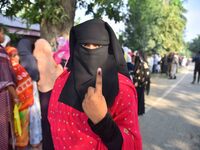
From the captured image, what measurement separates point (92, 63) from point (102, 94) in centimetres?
19

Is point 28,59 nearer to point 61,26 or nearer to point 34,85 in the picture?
point 34,85

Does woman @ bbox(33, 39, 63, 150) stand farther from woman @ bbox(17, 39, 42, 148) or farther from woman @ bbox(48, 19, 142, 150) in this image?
woman @ bbox(48, 19, 142, 150)

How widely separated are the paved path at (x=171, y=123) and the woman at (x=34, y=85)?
1.80 meters

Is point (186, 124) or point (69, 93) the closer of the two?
point (69, 93)

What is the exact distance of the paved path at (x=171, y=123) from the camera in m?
6.30

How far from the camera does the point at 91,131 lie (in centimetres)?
197

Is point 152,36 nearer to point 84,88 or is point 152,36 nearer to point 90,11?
point 90,11

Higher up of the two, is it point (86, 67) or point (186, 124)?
point (86, 67)

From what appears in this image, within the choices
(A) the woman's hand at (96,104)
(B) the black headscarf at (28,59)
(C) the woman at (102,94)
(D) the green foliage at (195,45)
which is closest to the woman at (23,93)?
(B) the black headscarf at (28,59)

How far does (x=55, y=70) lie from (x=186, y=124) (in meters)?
3.93

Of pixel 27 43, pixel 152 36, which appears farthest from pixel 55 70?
pixel 152 36

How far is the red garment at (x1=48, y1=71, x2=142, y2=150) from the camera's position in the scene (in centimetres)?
195

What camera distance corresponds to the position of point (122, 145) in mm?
1868

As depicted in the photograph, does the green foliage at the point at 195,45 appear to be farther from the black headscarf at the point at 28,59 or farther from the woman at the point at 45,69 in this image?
the woman at the point at 45,69
